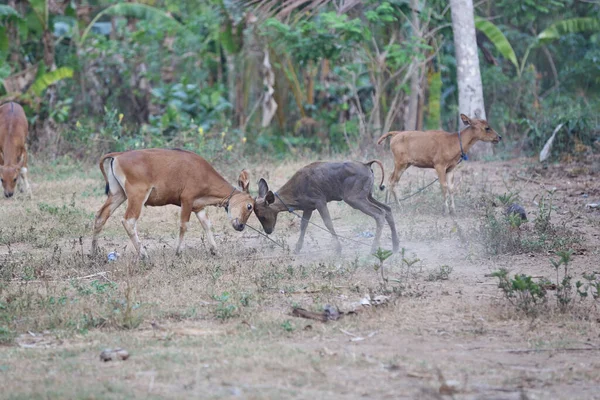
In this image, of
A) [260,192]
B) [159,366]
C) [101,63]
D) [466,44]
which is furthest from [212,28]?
[159,366]

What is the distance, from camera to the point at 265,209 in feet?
35.0

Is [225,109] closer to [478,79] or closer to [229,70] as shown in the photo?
[229,70]

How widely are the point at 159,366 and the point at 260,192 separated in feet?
16.3

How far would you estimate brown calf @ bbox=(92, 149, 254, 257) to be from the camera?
31.9 ft

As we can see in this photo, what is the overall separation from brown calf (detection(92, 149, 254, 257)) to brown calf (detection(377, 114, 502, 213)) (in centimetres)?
332

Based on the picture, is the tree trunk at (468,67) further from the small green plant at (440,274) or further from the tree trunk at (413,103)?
the small green plant at (440,274)

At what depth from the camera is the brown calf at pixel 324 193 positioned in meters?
10.6

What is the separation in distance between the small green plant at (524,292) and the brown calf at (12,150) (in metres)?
9.05

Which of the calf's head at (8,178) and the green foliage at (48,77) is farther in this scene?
the green foliage at (48,77)

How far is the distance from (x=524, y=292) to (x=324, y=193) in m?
3.40

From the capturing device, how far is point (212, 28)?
2034 cm

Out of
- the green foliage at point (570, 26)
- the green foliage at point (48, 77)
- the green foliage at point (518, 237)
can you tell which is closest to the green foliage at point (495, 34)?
the green foliage at point (570, 26)

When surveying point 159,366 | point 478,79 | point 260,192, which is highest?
point 478,79

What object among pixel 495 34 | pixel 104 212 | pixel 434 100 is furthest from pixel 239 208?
pixel 495 34
